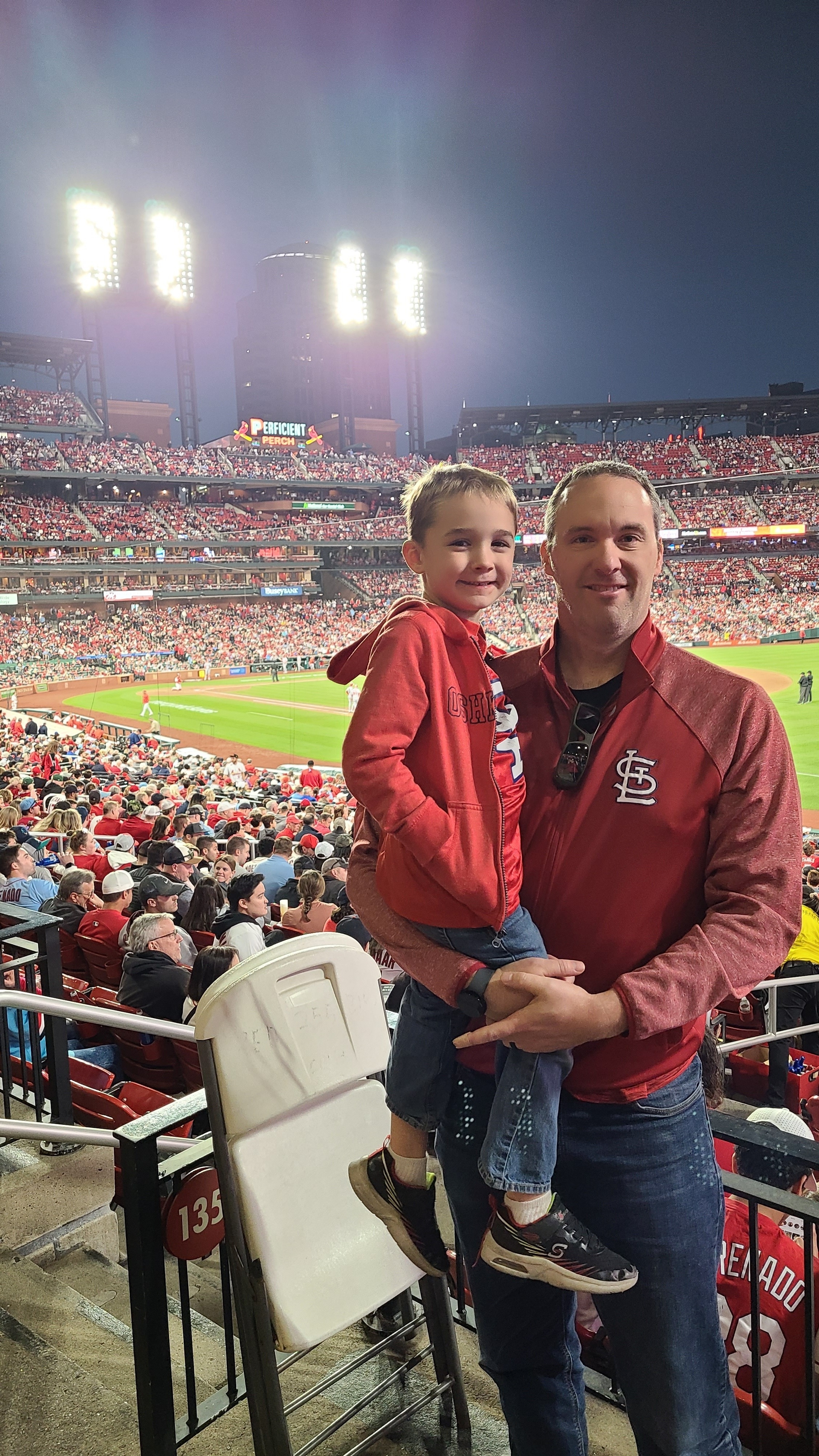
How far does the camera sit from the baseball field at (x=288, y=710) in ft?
90.6

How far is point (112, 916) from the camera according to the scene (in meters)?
6.93

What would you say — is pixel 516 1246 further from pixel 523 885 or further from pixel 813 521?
pixel 813 521

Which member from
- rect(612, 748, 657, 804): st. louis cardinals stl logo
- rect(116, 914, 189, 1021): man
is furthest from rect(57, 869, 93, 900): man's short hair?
rect(612, 748, 657, 804): st. louis cardinals stl logo

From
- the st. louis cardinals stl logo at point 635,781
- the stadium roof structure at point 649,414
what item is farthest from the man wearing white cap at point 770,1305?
the stadium roof structure at point 649,414

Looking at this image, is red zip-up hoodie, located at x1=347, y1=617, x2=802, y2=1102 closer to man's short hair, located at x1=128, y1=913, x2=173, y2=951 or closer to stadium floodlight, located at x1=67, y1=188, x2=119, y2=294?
man's short hair, located at x1=128, y1=913, x2=173, y2=951

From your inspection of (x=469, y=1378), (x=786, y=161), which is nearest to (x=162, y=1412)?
(x=469, y=1378)

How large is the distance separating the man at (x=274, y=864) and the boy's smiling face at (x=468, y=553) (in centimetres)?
737

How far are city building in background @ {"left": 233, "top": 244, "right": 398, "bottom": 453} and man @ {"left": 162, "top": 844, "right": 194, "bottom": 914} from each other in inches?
7011

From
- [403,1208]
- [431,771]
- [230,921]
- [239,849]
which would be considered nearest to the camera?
[431,771]

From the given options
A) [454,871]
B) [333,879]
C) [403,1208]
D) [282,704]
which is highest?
[454,871]

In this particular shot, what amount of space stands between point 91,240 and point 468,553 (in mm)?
76347

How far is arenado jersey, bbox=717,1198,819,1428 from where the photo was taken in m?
2.41

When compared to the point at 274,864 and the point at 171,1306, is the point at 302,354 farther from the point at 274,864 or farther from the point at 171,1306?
the point at 171,1306

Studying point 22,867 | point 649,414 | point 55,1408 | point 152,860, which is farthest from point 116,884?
point 649,414
